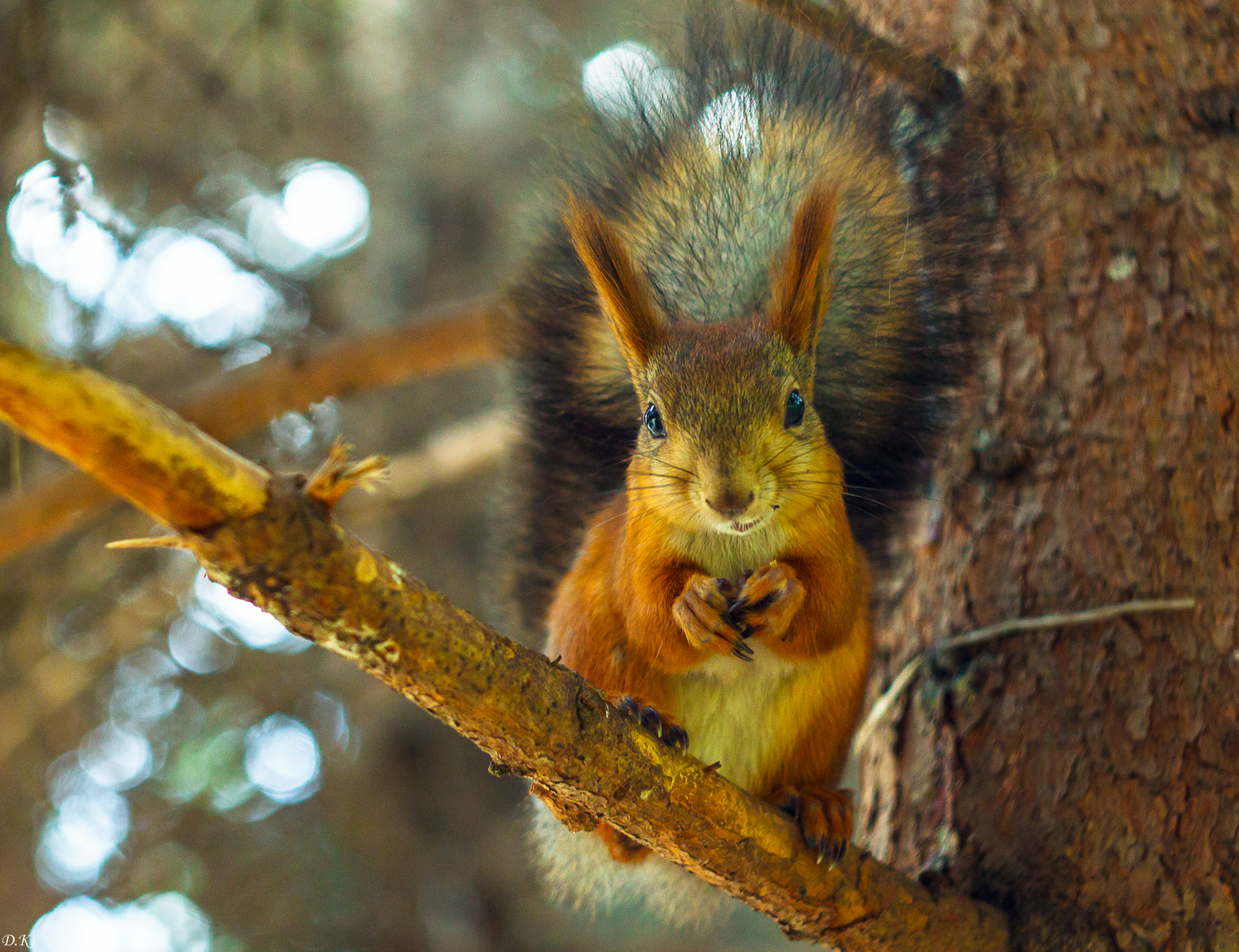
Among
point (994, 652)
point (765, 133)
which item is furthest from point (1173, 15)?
point (994, 652)

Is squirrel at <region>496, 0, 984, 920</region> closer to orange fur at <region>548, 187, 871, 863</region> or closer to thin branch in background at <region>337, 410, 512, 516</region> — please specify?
orange fur at <region>548, 187, 871, 863</region>

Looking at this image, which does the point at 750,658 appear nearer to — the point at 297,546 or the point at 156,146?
the point at 297,546

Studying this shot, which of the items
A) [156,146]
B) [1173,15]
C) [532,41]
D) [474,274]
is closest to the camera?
[1173,15]

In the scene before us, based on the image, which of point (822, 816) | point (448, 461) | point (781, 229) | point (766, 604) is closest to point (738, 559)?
point (766, 604)

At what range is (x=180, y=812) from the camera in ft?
9.69

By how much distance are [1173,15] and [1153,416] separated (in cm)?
68

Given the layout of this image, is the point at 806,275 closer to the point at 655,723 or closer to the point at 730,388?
the point at 730,388

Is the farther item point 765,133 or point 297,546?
point 765,133

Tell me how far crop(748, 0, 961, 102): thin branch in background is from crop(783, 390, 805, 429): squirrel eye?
0.52m

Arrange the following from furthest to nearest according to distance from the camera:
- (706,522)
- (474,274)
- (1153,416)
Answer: (474,274) < (1153,416) < (706,522)

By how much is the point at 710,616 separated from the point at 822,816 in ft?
1.05

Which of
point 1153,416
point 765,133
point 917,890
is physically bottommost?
point 917,890

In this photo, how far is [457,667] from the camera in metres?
0.90

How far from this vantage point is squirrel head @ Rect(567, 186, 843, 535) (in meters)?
1.26
